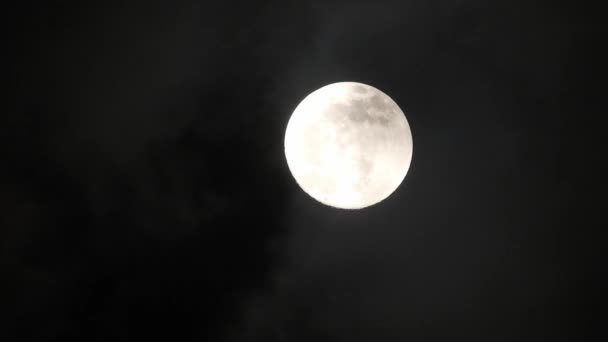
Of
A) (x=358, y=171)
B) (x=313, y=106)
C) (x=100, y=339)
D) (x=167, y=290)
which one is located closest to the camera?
(x=358, y=171)

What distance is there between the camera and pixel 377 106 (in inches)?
642

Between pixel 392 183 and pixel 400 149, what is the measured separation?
4.74 ft

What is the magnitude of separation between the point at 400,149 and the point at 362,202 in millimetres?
2713

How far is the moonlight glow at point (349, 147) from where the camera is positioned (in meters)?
15.5

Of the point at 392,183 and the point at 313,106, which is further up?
the point at 313,106

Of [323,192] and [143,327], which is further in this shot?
[143,327]

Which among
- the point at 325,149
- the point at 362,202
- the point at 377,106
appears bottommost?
the point at 362,202

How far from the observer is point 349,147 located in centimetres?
1543

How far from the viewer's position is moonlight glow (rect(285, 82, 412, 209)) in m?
15.5

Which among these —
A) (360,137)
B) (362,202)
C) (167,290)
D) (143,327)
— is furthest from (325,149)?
(143,327)

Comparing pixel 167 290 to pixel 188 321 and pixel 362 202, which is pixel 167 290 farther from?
pixel 362 202

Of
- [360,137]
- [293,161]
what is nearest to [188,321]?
[293,161]

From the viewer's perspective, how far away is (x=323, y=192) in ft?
52.2

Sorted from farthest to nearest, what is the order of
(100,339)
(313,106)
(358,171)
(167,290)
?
(100,339), (167,290), (313,106), (358,171)
